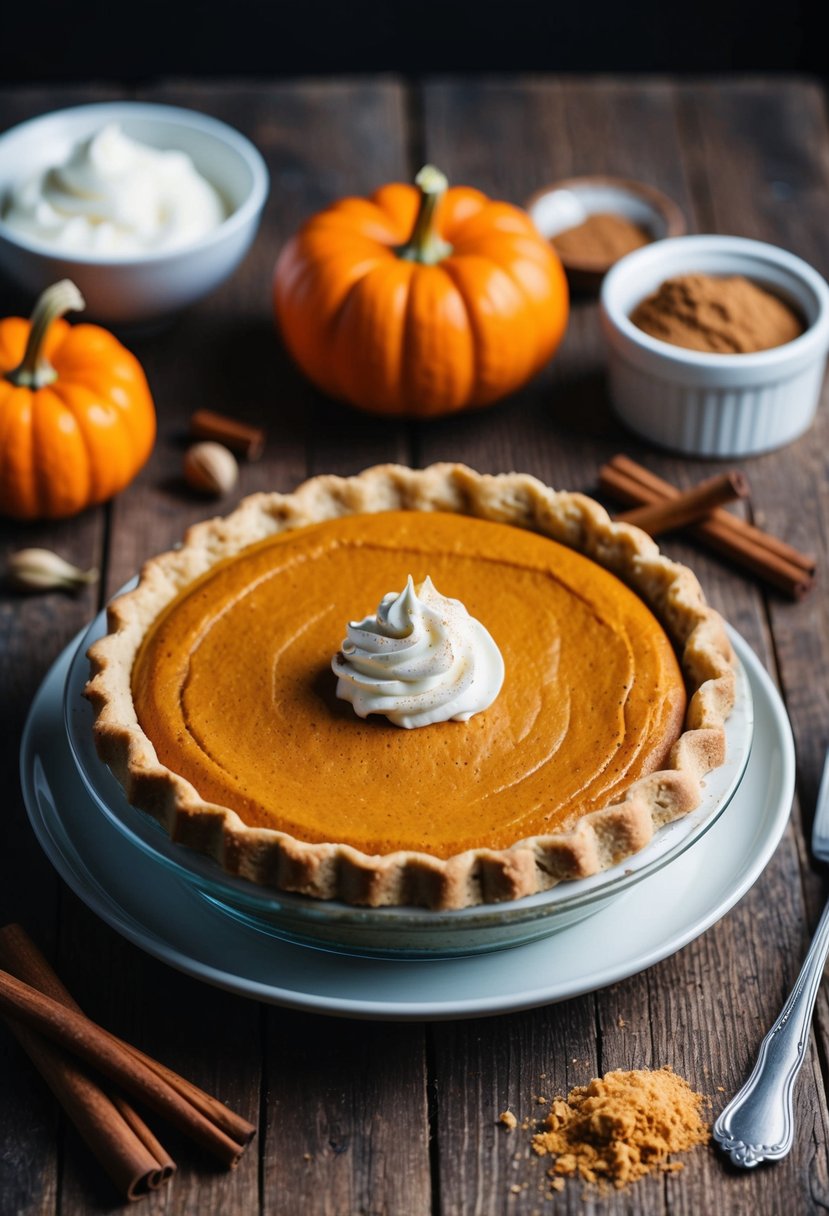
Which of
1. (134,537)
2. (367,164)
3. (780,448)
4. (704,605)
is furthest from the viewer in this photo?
(367,164)

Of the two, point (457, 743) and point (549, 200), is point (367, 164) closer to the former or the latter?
point (549, 200)

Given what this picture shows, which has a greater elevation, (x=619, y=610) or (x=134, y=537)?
(x=619, y=610)

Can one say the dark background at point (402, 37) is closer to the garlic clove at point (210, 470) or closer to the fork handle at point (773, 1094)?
the garlic clove at point (210, 470)

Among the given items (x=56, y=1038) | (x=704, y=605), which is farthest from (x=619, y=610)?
(x=56, y=1038)

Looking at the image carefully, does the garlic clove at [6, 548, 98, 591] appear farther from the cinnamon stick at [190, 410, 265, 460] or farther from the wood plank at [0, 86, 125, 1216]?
the cinnamon stick at [190, 410, 265, 460]

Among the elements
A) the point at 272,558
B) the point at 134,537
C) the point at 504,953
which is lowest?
the point at 134,537

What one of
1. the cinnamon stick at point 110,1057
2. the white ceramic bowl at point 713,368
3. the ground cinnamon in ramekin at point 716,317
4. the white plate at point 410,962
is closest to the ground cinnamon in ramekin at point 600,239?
the white ceramic bowl at point 713,368

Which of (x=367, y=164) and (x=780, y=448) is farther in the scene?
(x=367, y=164)
